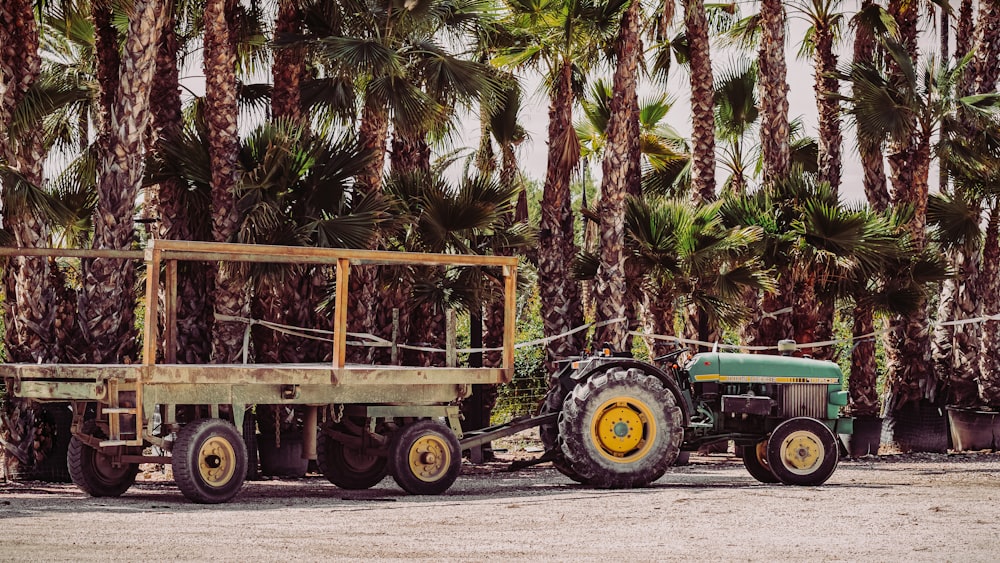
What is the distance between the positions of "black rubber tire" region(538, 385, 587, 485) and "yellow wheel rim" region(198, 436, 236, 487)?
293cm

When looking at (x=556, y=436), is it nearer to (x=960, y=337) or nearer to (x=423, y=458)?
(x=423, y=458)

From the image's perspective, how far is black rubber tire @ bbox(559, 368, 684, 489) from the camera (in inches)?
468

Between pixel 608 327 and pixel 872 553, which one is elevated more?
pixel 608 327

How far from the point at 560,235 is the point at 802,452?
6.14 metres

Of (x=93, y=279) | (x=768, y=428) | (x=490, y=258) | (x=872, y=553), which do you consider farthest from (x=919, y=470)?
(x=93, y=279)

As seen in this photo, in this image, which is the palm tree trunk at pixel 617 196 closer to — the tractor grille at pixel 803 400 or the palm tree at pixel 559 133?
the palm tree at pixel 559 133

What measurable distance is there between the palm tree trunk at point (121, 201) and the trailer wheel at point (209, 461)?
11.5 feet

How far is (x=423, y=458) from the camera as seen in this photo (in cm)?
1165

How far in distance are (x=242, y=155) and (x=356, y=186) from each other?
133cm

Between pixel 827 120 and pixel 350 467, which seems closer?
pixel 350 467

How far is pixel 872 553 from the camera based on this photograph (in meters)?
7.56

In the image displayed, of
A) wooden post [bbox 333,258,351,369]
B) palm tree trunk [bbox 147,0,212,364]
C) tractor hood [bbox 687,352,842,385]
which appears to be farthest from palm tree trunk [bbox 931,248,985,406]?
wooden post [bbox 333,258,351,369]

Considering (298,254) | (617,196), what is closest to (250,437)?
(298,254)

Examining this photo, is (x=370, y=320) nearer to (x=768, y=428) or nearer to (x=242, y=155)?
(x=242, y=155)
